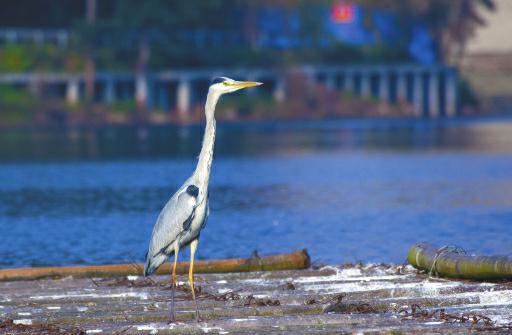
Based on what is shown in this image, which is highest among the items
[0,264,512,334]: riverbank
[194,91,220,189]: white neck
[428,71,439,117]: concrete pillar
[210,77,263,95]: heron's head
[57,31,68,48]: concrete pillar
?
[210,77,263,95]: heron's head

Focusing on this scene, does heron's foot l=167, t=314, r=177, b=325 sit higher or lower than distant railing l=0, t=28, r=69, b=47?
higher

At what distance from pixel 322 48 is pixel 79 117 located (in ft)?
77.6

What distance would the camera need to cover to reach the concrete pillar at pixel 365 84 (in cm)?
10238

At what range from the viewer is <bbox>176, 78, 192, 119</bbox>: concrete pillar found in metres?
92.8

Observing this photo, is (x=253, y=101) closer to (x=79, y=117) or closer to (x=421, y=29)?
(x=79, y=117)

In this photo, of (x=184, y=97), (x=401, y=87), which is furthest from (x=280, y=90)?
(x=401, y=87)

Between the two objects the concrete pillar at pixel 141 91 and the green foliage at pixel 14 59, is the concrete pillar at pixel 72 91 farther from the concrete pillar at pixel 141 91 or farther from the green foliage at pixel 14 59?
the concrete pillar at pixel 141 91

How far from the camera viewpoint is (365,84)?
338 feet

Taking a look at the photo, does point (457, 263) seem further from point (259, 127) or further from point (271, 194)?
point (259, 127)

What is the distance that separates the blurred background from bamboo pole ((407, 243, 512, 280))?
18.2 feet

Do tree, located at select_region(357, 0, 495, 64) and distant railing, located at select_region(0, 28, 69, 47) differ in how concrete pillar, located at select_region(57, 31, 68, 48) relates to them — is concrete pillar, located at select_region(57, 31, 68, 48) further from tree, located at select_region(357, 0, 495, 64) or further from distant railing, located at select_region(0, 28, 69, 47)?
tree, located at select_region(357, 0, 495, 64)

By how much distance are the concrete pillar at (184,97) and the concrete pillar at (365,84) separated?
46.8 feet

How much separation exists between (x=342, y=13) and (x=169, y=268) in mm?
97062

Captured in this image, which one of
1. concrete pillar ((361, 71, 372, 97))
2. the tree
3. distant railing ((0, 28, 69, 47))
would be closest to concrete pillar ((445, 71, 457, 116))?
concrete pillar ((361, 71, 372, 97))
